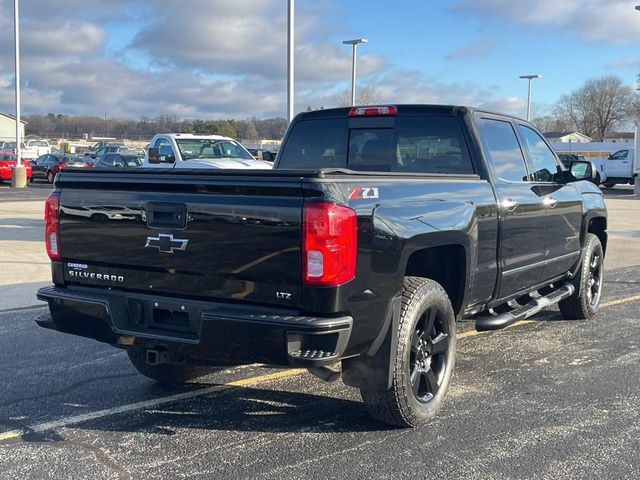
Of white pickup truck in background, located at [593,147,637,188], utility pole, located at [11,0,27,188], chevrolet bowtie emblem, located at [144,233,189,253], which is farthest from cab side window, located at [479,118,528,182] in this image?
white pickup truck in background, located at [593,147,637,188]

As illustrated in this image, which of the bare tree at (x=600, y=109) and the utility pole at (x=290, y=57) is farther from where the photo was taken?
the bare tree at (x=600, y=109)

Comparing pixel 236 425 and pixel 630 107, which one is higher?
pixel 630 107

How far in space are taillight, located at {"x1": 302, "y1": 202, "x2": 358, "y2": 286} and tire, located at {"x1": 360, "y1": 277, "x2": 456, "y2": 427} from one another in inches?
28.0

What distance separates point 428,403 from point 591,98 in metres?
122

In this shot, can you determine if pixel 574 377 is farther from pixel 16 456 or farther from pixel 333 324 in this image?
pixel 16 456

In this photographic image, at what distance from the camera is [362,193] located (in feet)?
12.4

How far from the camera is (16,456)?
3.88m

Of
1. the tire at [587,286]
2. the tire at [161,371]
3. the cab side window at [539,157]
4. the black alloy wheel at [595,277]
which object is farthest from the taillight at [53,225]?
the black alloy wheel at [595,277]

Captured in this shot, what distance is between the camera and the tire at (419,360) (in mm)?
4086

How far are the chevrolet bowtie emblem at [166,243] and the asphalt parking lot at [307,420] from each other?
1.15 m

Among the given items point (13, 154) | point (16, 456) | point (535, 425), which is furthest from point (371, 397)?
point (13, 154)

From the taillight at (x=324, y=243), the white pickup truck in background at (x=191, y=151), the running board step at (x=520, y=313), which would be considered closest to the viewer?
the taillight at (x=324, y=243)

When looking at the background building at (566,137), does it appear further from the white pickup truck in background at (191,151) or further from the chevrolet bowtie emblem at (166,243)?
the chevrolet bowtie emblem at (166,243)

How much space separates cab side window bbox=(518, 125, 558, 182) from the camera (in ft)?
20.3
